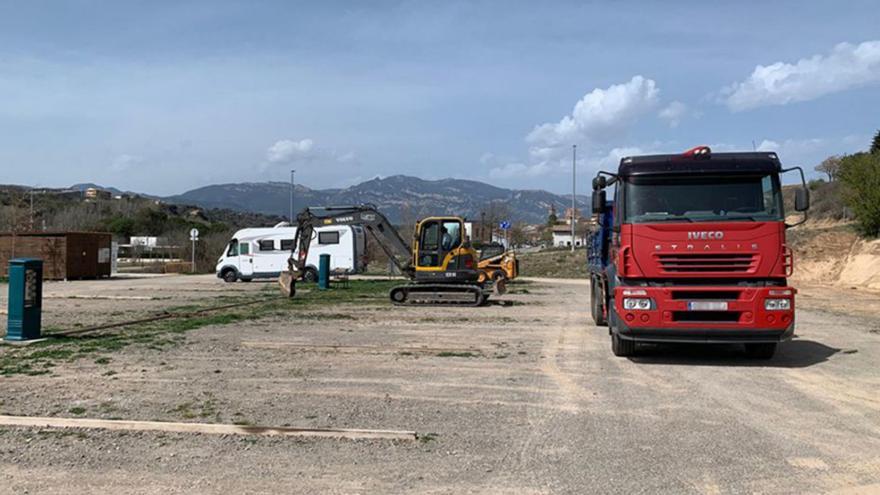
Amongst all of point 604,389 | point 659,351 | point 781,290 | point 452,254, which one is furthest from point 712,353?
point 452,254

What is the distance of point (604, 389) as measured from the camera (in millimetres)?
8750

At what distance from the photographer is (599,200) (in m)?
11.8

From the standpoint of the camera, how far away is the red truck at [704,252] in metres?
10.1

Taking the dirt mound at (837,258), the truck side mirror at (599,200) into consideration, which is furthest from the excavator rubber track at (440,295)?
the dirt mound at (837,258)

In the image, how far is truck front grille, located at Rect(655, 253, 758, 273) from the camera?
10.1 metres

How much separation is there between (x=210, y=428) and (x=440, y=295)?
15.7m

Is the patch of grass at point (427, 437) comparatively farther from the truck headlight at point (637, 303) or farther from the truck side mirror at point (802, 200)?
the truck side mirror at point (802, 200)

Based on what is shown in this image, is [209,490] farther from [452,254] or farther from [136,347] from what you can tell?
[452,254]

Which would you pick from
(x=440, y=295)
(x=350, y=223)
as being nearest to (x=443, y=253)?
(x=440, y=295)

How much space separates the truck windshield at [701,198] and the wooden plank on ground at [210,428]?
18.8 ft

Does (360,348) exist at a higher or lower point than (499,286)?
lower

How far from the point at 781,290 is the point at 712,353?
224cm

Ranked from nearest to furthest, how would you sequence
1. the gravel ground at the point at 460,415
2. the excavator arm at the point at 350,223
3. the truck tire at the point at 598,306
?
the gravel ground at the point at 460,415
the truck tire at the point at 598,306
the excavator arm at the point at 350,223

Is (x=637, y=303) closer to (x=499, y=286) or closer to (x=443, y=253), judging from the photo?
(x=443, y=253)
